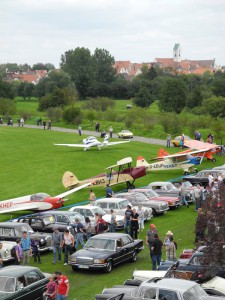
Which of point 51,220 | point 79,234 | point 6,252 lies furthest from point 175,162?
point 6,252

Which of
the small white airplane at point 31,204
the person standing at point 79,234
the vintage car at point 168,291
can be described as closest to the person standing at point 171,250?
the person standing at point 79,234

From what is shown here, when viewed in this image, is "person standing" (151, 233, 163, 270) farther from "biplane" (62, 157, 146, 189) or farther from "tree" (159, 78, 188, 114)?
"tree" (159, 78, 188, 114)

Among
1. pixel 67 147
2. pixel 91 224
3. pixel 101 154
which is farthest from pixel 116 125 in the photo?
pixel 91 224

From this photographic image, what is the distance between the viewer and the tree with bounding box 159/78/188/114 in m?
102

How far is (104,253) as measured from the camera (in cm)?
2044

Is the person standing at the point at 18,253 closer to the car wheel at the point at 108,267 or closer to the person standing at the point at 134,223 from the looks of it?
the car wheel at the point at 108,267

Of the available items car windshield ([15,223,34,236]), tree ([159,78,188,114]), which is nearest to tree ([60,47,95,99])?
tree ([159,78,188,114])

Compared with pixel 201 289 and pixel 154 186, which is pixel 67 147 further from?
pixel 201 289

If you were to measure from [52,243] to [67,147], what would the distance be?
120ft

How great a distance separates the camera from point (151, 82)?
138m

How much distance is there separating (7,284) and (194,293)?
5209 millimetres

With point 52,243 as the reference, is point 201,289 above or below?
above

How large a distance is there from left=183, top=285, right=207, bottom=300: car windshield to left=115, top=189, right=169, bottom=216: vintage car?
53.6 feet

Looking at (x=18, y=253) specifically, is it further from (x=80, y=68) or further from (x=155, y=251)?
(x=80, y=68)
